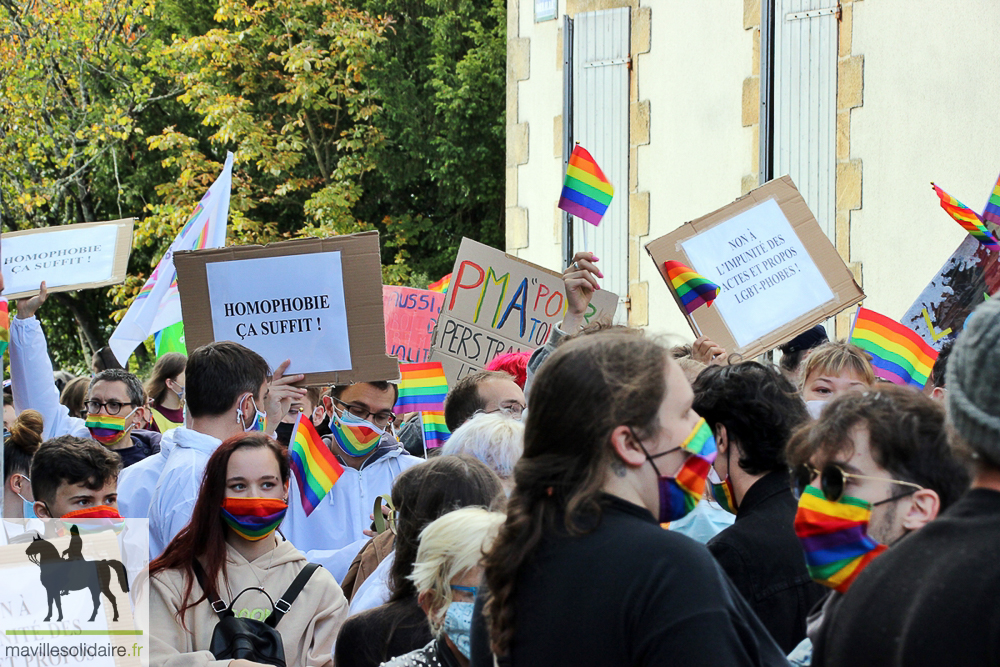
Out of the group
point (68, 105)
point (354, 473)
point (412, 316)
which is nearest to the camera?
point (354, 473)

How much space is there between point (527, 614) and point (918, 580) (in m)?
0.65

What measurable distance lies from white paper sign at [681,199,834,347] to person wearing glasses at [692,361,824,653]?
7.58 feet

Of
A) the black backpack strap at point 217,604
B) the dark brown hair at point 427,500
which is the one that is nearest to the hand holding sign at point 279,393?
the black backpack strap at point 217,604

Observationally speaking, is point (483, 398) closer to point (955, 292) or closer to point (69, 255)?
point (955, 292)

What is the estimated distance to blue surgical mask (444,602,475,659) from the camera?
253cm

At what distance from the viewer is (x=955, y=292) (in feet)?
17.5

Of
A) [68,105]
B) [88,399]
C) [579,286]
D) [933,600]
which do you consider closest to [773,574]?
[933,600]

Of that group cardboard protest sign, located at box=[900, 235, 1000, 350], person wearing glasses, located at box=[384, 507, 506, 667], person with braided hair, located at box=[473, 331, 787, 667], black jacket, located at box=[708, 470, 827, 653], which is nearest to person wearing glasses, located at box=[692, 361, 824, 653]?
black jacket, located at box=[708, 470, 827, 653]

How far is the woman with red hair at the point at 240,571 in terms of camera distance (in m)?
3.35

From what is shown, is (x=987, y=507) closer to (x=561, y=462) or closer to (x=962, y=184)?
(x=561, y=462)

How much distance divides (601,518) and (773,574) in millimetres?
927

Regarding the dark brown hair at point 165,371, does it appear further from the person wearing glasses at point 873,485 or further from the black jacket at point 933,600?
the black jacket at point 933,600

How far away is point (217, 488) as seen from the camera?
3.58 m

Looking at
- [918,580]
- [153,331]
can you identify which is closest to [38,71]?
[153,331]
